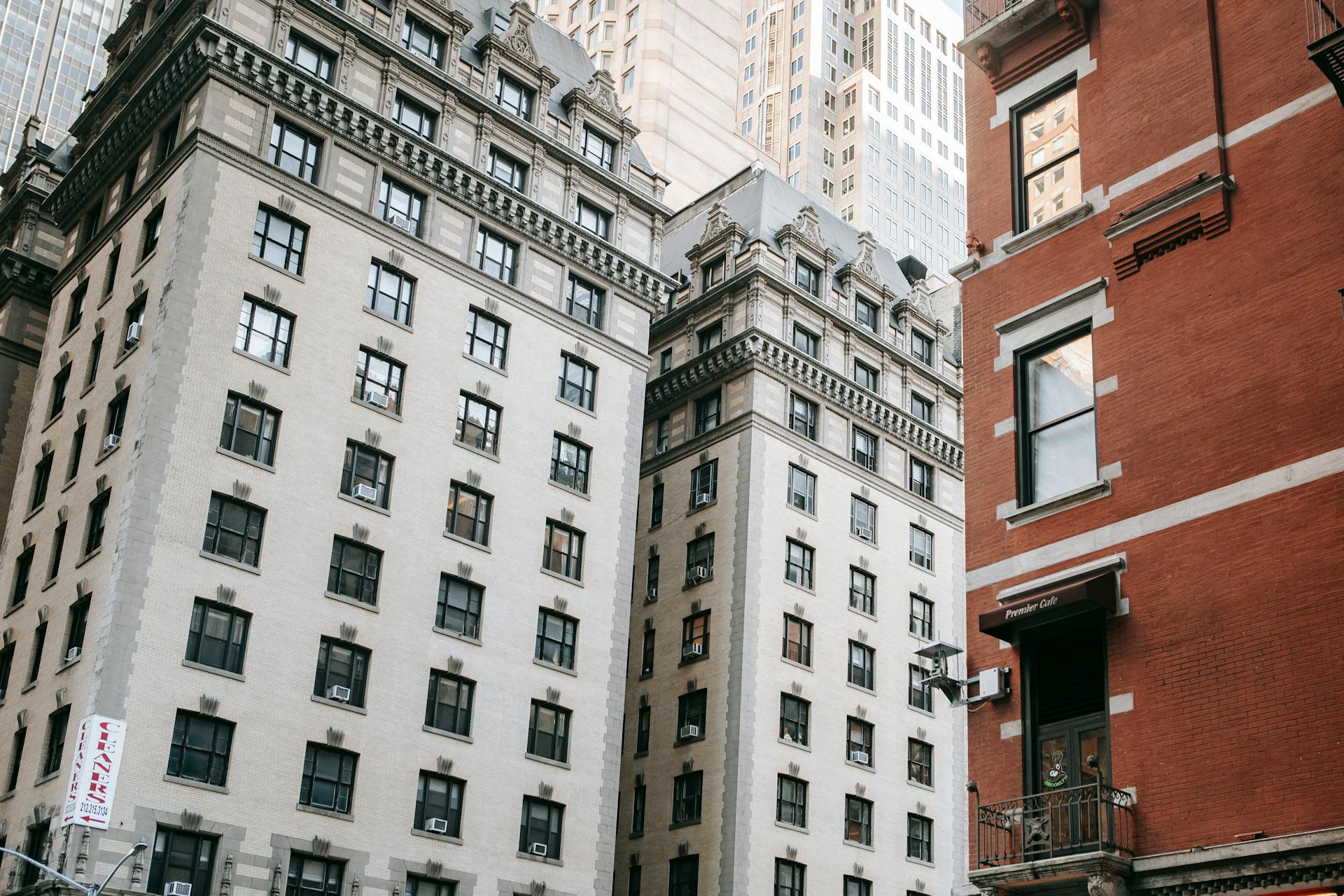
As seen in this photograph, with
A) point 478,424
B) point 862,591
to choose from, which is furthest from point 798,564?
point 478,424

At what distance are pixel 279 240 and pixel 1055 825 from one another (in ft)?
112

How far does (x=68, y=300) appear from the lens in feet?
168

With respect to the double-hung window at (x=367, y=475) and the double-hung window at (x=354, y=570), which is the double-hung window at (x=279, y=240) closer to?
the double-hung window at (x=367, y=475)

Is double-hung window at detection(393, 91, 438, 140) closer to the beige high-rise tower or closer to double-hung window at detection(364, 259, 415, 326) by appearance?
the beige high-rise tower

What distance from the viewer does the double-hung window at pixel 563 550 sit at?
50.4 m

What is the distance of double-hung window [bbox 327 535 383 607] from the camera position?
44.1m

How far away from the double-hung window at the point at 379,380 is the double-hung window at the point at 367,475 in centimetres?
159

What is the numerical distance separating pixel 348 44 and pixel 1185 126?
3437 cm

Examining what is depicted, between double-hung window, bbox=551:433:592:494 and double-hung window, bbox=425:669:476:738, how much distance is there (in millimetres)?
8887

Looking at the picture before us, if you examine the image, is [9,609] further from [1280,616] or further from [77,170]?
[1280,616]

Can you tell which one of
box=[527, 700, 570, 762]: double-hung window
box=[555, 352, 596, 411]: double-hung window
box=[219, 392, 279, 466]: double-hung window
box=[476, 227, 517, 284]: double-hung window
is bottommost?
box=[527, 700, 570, 762]: double-hung window

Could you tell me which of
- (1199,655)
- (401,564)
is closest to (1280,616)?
(1199,655)

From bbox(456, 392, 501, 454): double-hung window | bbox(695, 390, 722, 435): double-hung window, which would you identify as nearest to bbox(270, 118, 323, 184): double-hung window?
bbox(456, 392, 501, 454): double-hung window

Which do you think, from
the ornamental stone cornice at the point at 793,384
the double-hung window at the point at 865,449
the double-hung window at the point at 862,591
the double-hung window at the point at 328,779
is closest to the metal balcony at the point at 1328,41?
the double-hung window at the point at 328,779
